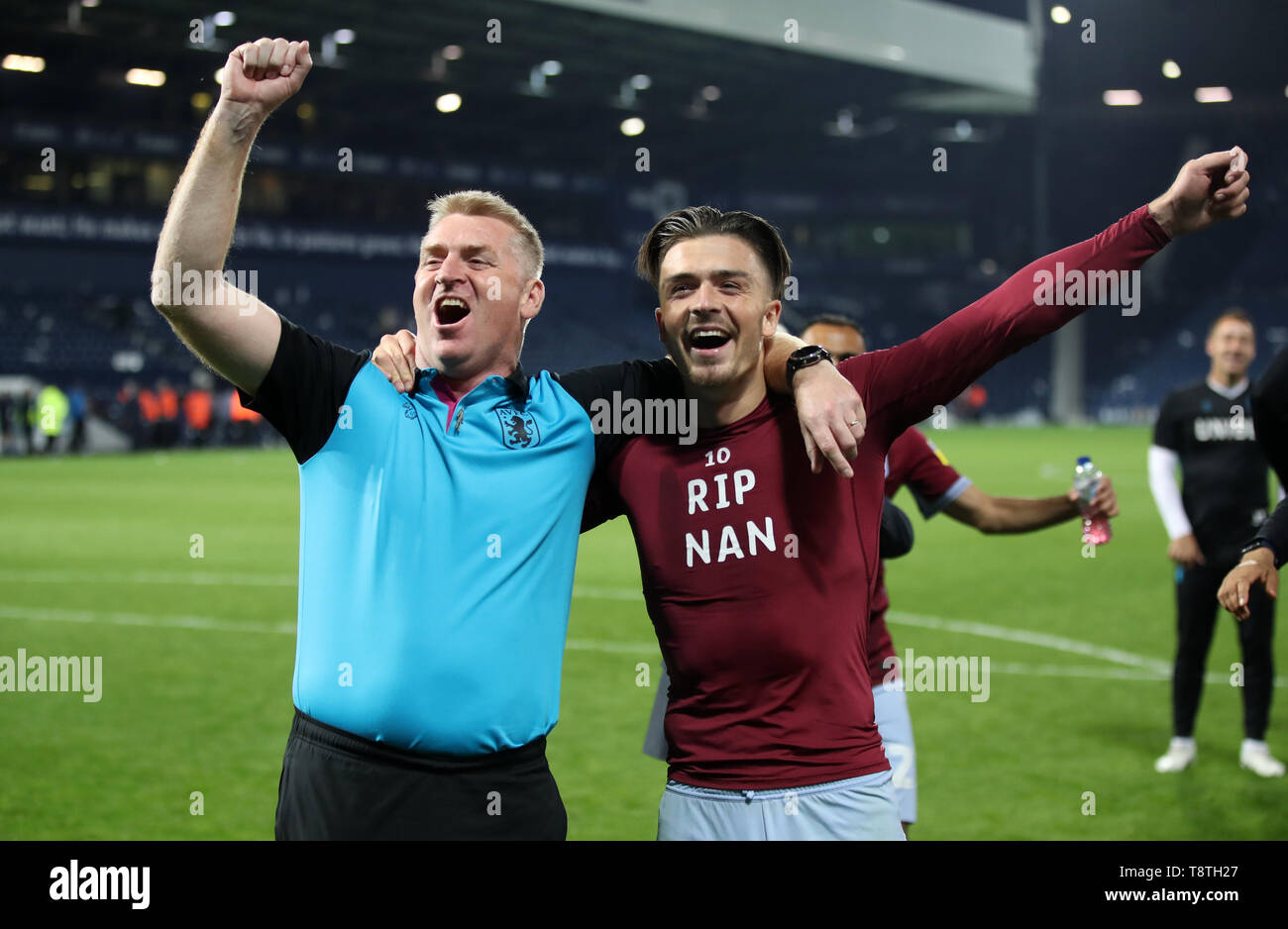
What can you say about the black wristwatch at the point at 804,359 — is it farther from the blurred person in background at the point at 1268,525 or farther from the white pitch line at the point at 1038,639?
the white pitch line at the point at 1038,639

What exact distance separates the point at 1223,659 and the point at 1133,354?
5292 cm

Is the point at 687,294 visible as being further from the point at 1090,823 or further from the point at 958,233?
the point at 958,233

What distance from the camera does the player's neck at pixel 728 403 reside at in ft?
10.3

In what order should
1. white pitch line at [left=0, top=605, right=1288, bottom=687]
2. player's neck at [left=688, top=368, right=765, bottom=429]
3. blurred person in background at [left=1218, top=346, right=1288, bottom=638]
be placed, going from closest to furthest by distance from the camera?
player's neck at [left=688, top=368, right=765, bottom=429], blurred person in background at [left=1218, top=346, right=1288, bottom=638], white pitch line at [left=0, top=605, right=1288, bottom=687]

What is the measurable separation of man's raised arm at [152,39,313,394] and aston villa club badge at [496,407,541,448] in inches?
25.3

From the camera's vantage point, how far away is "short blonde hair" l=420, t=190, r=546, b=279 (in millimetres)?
3145

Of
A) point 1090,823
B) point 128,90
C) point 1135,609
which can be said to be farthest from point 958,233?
point 1090,823

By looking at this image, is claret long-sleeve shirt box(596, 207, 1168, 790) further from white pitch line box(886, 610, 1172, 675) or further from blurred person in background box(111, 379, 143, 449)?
blurred person in background box(111, 379, 143, 449)

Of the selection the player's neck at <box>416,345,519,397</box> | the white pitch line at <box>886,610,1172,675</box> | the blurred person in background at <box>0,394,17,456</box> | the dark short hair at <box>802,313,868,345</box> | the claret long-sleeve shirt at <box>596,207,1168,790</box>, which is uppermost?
the blurred person in background at <box>0,394,17,456</box>

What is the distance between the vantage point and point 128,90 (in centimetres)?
4078
